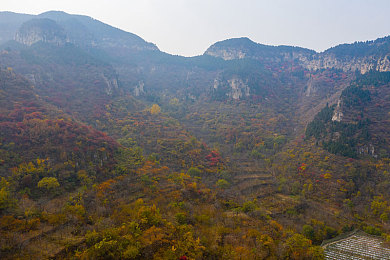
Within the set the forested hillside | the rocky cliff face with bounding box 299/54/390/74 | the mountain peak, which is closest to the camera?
the forested hillside

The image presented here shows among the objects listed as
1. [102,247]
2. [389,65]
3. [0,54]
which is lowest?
[102,247]

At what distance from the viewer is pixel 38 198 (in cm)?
3519

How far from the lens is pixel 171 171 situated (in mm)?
61969

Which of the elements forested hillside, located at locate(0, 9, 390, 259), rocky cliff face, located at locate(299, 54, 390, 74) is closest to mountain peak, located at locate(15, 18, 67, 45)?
forested hillside, located at locate(0, 9, 390, 259)

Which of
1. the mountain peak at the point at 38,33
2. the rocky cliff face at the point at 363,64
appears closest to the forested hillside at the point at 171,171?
the rocky cliff face at the point at 363,64

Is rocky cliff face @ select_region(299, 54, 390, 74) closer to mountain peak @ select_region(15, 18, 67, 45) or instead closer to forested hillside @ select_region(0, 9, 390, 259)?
forested hillside @ select_region(0, 9, 390, 259)

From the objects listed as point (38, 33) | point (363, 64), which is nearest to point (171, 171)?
point (38, 33)

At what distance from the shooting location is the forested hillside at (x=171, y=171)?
27.4 metres

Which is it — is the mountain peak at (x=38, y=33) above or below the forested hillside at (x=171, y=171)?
above

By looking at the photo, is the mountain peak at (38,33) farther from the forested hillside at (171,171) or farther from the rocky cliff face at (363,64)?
the rocky cliff face at (363,64)

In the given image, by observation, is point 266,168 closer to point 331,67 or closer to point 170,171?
point 170,171

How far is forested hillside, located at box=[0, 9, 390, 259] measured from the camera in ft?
89.9

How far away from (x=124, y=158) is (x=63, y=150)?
48.2 feet

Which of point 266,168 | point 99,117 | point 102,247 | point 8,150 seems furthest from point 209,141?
point 102,247
